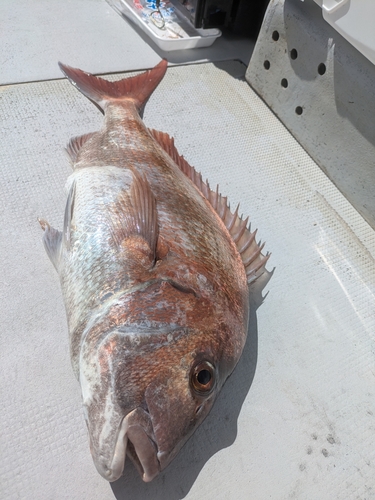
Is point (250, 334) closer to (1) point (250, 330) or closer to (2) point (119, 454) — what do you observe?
(1) point (250, 330)

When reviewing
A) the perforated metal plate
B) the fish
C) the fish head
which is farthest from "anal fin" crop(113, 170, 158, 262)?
the perforated metal plate

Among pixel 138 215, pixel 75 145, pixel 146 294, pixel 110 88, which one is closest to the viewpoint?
pixel 146 294

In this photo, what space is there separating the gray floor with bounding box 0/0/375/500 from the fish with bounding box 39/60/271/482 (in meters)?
0.30

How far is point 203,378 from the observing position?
3.76 feet

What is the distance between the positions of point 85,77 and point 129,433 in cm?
224

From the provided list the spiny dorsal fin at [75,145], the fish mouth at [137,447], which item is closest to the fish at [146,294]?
the fish mouth at [137,447]

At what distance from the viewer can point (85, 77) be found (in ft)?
8.05

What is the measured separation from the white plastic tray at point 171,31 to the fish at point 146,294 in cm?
164

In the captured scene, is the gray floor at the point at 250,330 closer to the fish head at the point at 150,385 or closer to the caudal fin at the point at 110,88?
the caudal fin at the point at 110,88

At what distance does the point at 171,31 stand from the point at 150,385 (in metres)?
3.21

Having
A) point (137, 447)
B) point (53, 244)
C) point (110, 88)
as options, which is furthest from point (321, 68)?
point (137, 447)

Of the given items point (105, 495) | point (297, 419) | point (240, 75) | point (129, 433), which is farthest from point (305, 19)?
point (105, 495)

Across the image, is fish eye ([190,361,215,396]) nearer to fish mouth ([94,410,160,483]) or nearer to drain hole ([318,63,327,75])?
fish mouth ([94,410,160,483])

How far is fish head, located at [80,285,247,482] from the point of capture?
106 centimetres
